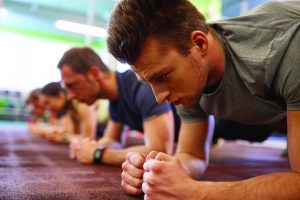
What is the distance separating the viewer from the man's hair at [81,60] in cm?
167

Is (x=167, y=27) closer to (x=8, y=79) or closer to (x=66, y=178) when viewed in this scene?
(x=66, y=178)

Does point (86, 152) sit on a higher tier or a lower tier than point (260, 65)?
lower

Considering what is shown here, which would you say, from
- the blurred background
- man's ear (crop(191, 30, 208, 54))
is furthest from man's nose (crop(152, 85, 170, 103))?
the blurred background

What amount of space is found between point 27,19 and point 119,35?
Answer: 6701 mm

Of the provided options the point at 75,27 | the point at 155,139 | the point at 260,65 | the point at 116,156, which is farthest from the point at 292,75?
the point at 75,27

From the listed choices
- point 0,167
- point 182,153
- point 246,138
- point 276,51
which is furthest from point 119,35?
point 246,138

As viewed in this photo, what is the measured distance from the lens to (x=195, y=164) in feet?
3.28

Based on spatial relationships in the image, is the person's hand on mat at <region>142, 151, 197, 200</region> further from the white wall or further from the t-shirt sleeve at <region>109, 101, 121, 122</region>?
the white wall

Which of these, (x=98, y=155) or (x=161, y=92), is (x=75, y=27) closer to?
(x=98, y=155)

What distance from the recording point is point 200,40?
79 cm

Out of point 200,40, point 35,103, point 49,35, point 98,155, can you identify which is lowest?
point 35,103

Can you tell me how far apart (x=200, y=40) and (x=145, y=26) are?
0.48ft

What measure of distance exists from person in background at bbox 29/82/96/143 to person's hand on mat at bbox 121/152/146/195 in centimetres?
168

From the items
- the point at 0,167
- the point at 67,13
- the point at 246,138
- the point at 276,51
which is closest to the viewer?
the point at 276,51
